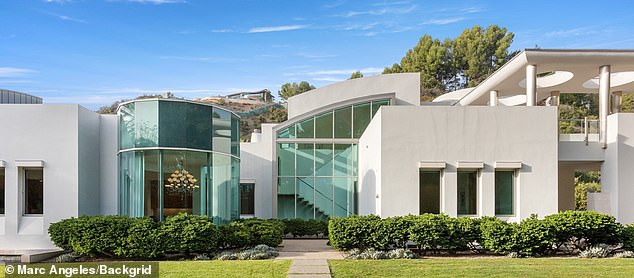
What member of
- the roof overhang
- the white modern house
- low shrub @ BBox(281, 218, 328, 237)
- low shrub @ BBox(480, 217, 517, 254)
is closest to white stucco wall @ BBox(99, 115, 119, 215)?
the white modern house

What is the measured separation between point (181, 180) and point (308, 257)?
13.9 ft

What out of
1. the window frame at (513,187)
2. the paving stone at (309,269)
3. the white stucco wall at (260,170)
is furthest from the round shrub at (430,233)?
the white stucco wall at (260,170)

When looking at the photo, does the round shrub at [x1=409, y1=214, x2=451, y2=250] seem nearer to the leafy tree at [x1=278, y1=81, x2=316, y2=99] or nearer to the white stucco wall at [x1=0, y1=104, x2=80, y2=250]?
the white stucco wall at [x1=0, y1=104, x2=80, y2=250]

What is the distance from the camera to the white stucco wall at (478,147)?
14844 millimetres

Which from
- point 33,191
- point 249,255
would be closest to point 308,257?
point 249,255

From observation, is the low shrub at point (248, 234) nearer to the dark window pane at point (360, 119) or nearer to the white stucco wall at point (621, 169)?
the dark window pane at point (360, 119)

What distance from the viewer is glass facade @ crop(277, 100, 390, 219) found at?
878 inches

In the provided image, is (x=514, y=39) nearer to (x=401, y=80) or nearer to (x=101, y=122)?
(x=401, y=80)

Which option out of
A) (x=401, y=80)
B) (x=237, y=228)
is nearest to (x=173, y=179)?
(x=237, y=228)

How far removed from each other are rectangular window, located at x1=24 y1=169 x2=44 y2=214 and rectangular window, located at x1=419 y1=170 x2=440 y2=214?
1087cm

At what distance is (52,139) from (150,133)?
9.90 ft

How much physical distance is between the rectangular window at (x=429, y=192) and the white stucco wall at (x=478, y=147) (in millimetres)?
233

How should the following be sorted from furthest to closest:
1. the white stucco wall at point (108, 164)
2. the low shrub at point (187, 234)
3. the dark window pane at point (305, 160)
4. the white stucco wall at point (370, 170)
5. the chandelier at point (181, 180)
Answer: the dark window pane at point (305, 160) → the white stucco wall at point (108, 164) → the white stucco wall at point (370, 170) → the chandelier at point (181, 180) → the low shrub at point (187, 234)

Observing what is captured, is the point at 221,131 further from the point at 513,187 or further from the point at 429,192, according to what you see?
the point at 513,187
